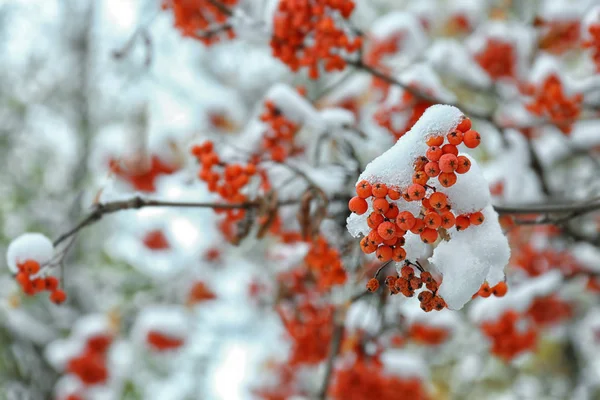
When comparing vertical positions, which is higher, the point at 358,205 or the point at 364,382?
the point at 364,382

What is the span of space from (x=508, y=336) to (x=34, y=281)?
270cm

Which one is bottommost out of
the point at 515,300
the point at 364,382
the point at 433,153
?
the point at 433,153

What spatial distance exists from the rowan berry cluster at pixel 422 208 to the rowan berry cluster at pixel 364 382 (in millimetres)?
1762

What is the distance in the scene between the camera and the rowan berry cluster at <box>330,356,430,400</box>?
111 inches

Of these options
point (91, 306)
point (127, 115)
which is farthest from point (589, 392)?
point (127, 115)

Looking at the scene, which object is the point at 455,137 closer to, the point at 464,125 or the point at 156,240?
the point at 464,125

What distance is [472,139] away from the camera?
114cm

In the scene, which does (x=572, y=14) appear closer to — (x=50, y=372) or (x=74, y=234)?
(x=74, y=234)

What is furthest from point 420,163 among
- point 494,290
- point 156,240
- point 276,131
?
point 156,240

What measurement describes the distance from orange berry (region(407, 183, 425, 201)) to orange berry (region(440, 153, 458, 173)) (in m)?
0.06

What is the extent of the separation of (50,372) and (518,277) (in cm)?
497

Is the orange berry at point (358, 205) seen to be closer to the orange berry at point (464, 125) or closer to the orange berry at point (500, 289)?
the orange berry at point (464, 125)

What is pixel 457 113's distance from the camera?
3.81 ft

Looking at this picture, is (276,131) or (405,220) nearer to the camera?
(405,220)
